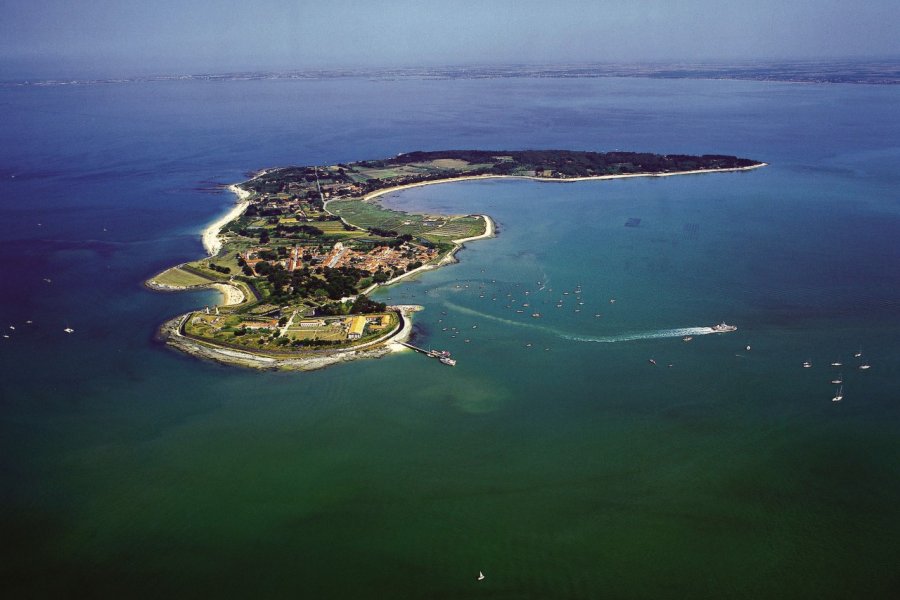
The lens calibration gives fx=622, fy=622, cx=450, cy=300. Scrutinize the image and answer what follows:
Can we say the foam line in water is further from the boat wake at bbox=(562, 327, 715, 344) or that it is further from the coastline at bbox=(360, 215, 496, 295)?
the coastline at bbox=(360, 215, 496, 295)

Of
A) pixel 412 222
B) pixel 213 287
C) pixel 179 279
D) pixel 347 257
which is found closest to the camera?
pixel 213 287

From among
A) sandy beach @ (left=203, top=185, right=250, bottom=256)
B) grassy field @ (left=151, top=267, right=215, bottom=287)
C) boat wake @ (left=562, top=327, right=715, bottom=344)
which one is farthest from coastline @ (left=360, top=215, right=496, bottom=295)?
sandy beach @ (left=203, top=185, right=250, bottom=256)

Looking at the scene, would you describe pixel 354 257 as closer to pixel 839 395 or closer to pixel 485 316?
pixel 485 316

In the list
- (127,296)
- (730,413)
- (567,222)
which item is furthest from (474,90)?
(730,413)

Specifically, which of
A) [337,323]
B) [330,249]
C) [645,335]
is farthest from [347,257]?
[645,335]

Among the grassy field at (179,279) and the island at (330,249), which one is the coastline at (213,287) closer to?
the island at (330,249)

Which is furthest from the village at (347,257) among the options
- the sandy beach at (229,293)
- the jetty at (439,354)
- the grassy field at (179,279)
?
the jetty at (439,354)
